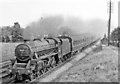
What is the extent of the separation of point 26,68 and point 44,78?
5.90 ft

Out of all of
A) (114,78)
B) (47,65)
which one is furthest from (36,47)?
(114,78)

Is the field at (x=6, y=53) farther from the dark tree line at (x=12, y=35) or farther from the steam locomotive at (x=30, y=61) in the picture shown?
the dark tree line at (x=12, y=35)

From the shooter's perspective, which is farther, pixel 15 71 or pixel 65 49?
pixel 65 49

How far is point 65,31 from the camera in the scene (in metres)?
34.6

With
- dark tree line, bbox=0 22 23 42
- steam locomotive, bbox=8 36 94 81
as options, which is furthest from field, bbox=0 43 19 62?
dark tree line, bbox=0 22 23 42

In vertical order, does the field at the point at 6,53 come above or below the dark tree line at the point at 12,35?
below

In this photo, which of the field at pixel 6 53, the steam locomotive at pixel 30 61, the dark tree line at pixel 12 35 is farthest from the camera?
the dark tree line at pixel 12 35

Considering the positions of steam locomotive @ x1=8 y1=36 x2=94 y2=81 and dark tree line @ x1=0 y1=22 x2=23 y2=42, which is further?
dark tree line @ x1=0 y1=22 x2=23 y2=42

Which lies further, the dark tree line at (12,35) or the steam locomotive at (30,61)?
the dark tree line at (12,35)

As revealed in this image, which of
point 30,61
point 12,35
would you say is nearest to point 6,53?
point 30,61

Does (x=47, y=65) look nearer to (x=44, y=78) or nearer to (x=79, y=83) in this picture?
(x=44, y=78)

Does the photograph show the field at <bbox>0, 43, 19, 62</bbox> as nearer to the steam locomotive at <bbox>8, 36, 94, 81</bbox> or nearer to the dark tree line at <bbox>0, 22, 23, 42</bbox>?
the steam locomotive at <bbox>8, 36, 94, 81</bbox>

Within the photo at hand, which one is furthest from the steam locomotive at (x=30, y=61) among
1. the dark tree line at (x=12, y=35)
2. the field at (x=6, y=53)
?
the dark tree line at (x=12, y=35)

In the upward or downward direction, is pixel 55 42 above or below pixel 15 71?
above
